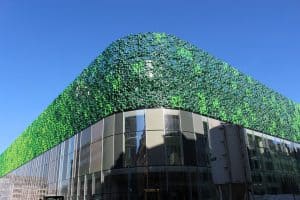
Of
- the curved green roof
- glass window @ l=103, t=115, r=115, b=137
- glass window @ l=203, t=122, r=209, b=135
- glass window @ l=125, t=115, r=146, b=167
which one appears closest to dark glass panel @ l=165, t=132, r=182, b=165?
glass window @ l=125, t=115, r=146, b=167

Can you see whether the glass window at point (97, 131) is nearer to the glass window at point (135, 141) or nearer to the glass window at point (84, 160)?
the glass window at point (84, 160)

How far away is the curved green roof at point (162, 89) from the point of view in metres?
28.5

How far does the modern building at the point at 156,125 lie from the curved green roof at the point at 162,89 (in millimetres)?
102

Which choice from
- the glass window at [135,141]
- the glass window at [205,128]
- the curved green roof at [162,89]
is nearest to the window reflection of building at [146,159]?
the glass window at [135,141]

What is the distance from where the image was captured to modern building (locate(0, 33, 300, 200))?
86.0 ft

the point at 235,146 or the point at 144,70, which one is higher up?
the point at 144,70

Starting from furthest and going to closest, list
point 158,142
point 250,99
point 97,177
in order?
1. point 250,99
2. point 97,177
3. point 158,142

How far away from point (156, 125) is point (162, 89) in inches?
142

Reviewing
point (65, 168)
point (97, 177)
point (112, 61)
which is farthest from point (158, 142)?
point (65, 168)

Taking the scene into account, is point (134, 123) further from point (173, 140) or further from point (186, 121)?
point (186, 121)

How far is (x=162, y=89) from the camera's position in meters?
28.5

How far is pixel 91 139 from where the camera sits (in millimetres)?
31438

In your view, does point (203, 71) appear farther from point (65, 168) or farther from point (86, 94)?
point (65, 168)

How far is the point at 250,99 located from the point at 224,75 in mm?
5666
